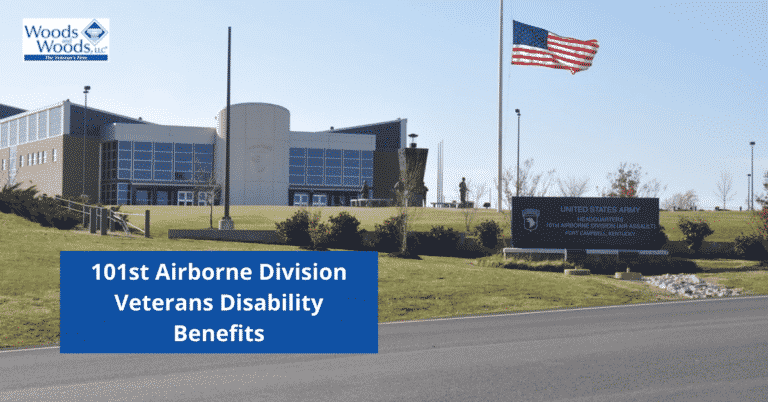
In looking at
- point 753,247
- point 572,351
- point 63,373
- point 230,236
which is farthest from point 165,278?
point 753,247

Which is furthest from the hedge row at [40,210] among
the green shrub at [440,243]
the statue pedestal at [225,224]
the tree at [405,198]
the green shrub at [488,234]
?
the green shrub at [488,234]

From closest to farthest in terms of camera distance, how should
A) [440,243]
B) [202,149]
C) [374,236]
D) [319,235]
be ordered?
[319,235]
[374,236]
[440,243]
[202,149]

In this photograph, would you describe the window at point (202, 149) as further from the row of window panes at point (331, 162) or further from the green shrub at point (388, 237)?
the green shrub at point (388, 237)

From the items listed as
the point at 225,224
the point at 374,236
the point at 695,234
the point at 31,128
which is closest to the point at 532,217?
the point at 374,236

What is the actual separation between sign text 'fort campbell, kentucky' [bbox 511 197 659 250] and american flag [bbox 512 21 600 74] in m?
7.14

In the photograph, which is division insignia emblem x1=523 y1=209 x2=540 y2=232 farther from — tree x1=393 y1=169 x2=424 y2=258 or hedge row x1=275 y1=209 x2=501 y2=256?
tree x1=393 y1=169 x2=424 y2=258

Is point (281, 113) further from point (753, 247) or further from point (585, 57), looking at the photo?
point (753, 247)

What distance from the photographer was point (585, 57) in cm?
2912

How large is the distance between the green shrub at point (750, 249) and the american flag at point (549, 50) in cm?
1161

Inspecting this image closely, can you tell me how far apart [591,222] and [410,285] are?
36.8 feet

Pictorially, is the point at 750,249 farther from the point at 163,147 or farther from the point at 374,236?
the point at 163,147

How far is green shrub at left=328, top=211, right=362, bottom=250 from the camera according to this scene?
28.0m

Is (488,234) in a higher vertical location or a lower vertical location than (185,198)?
lower

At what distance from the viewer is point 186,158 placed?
2694 inches
